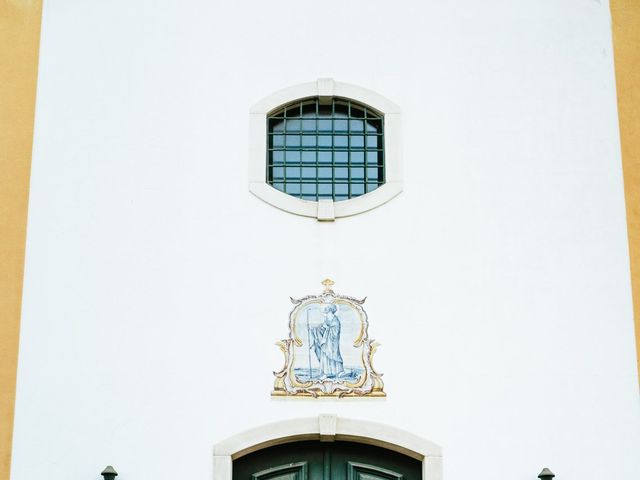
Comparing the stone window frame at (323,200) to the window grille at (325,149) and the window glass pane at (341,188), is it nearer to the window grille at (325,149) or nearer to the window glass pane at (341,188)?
the window grille at (325,149)

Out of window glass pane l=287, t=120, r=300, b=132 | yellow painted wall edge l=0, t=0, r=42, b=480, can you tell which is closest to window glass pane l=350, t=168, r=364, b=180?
window glass pane l=287, t=120, r=300, b=132

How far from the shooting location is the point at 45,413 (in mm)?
10992

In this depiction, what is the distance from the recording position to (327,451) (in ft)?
36.7

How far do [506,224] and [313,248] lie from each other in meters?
1.80

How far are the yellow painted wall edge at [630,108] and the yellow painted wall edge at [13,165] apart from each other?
557cm

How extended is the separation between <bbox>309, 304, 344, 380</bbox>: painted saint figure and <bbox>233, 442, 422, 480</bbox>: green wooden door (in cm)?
68

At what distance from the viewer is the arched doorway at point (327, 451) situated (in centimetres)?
1088

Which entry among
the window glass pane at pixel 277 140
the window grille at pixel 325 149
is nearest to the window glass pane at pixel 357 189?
the window grille at pixel 325 149

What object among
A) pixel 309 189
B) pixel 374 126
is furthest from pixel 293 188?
pixel 374 126

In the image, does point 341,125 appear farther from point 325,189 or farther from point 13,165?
point 13,165

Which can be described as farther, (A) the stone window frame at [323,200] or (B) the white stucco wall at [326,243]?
(A) the stone window frame at [323,200]

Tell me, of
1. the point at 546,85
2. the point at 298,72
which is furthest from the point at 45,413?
the point at 546,85

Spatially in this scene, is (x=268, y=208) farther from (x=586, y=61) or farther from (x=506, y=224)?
(x=586, y=61)

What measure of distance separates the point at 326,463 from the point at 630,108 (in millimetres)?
4413
